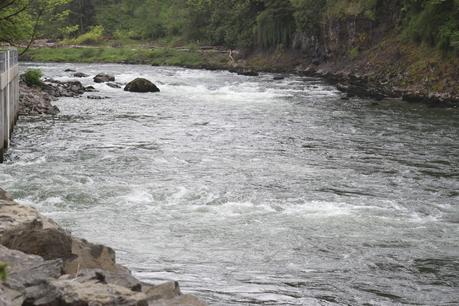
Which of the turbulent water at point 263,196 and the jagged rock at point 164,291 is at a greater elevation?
the jagged rock at point 164,291

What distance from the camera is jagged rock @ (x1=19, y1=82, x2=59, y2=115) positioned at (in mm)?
36241

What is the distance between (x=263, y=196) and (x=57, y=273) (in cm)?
1057

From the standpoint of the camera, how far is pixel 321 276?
508 inches

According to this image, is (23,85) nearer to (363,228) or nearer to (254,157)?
(254,157)

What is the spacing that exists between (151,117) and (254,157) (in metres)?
12.4

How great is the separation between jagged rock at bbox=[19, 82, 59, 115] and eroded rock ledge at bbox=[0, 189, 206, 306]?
964 inches

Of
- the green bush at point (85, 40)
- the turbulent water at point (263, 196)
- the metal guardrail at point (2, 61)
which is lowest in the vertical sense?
the turbulent water at point (263, 196)

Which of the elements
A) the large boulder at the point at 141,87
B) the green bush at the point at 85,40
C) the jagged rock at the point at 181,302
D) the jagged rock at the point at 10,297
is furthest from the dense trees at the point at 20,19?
the green bush at the point at 85,40

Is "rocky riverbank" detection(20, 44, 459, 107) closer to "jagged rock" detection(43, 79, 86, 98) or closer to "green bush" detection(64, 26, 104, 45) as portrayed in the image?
"green bush" detection(64, 26, 104, 45)

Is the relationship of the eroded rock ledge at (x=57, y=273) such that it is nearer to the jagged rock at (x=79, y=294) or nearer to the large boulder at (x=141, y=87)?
the jagged rock at (x=79, y=294)

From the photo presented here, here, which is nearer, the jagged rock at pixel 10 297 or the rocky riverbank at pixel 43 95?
the jagged rock at pixel 10 297

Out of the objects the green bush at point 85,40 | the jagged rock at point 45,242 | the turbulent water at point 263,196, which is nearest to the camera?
the jagged rock at point 45,242

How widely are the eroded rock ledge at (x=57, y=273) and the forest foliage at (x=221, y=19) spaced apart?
38.1 ft

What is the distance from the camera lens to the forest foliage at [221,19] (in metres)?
31.1
